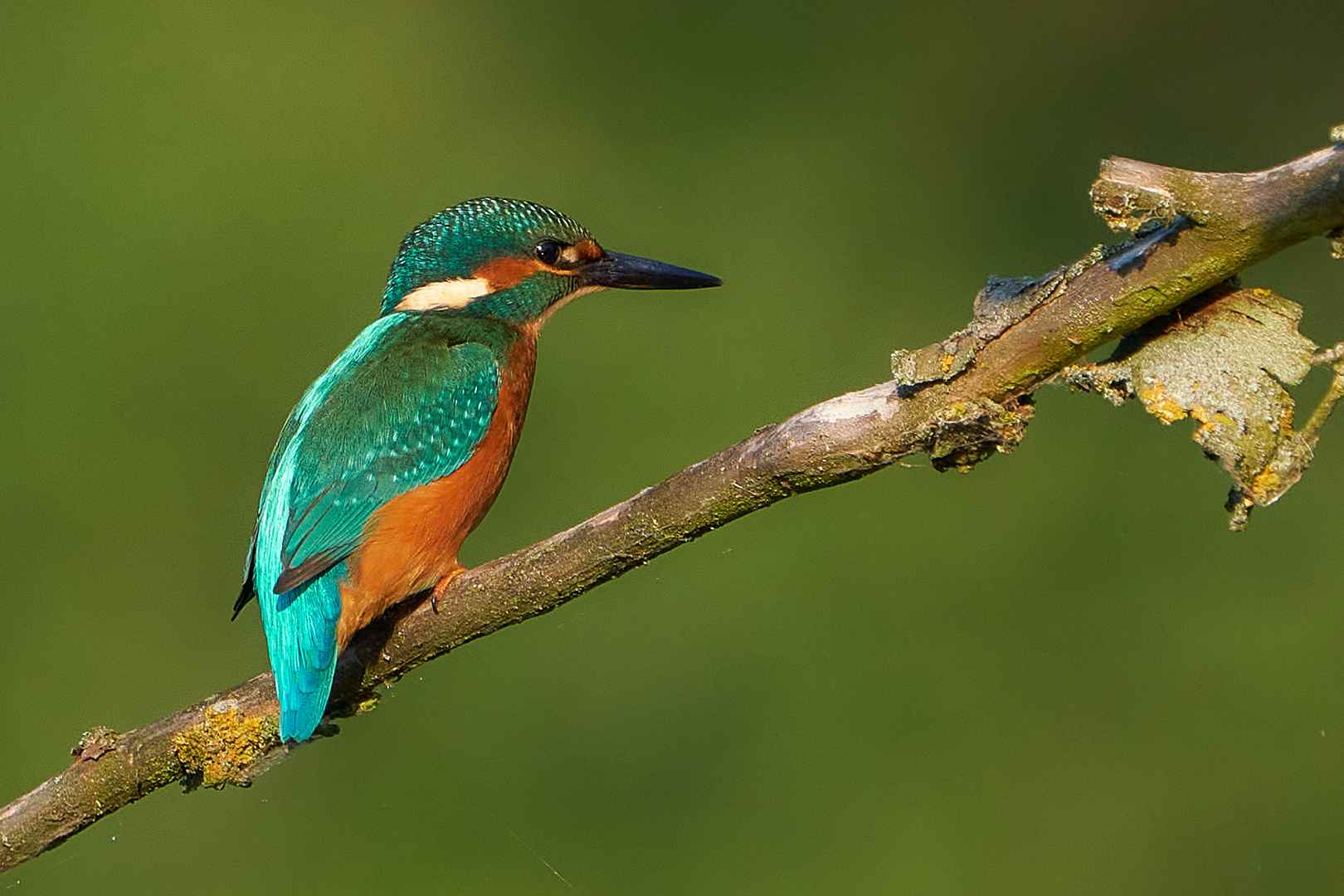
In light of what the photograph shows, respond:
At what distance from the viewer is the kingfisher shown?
2.07 meters

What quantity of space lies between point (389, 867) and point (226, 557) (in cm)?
86

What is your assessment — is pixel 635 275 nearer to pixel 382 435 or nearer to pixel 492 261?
pixel 492 261

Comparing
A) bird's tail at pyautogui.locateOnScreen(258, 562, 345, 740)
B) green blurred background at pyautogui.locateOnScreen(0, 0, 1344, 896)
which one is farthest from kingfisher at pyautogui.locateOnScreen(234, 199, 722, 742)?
green blurred background at pyautogui.locateOnScreen(0, 0, 1344, 896)

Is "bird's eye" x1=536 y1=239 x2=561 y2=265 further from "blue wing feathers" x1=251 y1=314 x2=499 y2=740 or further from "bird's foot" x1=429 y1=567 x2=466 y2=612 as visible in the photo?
"bird's foot" x1=429 y1=567 x2=466 y2=612

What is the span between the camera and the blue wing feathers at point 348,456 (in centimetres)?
205

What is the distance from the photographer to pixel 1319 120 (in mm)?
3598

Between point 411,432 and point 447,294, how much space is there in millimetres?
385

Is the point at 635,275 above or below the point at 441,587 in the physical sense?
above

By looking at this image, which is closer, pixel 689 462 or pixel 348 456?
pixel 348 456

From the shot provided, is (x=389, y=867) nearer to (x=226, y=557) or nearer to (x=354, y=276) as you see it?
(x=226, y=557)

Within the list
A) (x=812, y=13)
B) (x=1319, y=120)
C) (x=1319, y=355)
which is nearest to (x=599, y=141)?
(x=812, y=13)

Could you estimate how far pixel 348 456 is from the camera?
7.31 ft

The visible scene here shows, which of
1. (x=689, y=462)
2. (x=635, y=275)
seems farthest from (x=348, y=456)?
(x=689, y=462)

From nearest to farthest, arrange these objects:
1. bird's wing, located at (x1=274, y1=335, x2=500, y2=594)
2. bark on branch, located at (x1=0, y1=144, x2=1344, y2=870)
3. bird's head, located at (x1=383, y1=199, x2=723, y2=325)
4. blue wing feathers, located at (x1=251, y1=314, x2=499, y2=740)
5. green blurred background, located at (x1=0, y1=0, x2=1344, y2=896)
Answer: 1. bark on branch, located at (x1=0, y1=144, x2=1344, y2=870)
2. blue wing feathers, located at (x1=251, y1=314, x2=499, y2=740)
3. bird's wing, located at (x1=274, y1=335, x2=500, y2=594)
4. bird's head, located at (x1=383, y1=199, x2=723, y2=325)
5. green blurred background, located at (x1=0, y1=0, x2=1344, y2=896)
